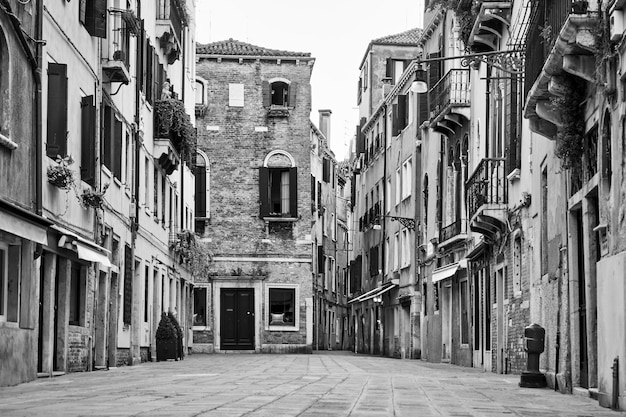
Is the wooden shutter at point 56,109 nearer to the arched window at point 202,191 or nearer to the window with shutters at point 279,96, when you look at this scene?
the arched window at point 202,191

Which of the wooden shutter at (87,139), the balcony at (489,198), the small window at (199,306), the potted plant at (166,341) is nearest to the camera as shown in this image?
the wooden shutter at (87,139)

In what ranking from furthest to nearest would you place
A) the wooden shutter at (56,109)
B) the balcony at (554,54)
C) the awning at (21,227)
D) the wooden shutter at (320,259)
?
1. the wooden shutter at (320,259)
2. the wooden shutter at (56,109)
3. the awning at (21,227)
4. the balcony at (554,54)

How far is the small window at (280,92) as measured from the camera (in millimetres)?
50719

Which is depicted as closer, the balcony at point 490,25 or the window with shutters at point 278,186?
the balcony at point 490,25

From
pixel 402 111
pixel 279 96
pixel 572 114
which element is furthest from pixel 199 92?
pixel 572 114

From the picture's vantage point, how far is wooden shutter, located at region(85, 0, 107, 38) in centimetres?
2266

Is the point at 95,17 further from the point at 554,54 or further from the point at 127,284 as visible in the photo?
the point at 554,54

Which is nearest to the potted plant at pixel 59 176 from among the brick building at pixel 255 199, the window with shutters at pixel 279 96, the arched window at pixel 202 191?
the brick building at pixel 255 199

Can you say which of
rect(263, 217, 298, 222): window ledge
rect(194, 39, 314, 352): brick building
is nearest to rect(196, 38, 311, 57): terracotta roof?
rect(194, 39, 314, 352): brick building

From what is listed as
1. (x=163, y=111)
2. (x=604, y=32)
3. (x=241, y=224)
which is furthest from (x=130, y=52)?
(x=241, y=224)

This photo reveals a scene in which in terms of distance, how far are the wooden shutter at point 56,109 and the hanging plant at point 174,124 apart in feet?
46.9

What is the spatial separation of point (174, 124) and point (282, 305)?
15.6 m

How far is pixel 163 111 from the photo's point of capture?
3419 cm

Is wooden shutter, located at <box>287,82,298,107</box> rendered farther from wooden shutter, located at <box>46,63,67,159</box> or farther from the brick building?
wooden shutter, located at <box>46,63,67,159</box>
